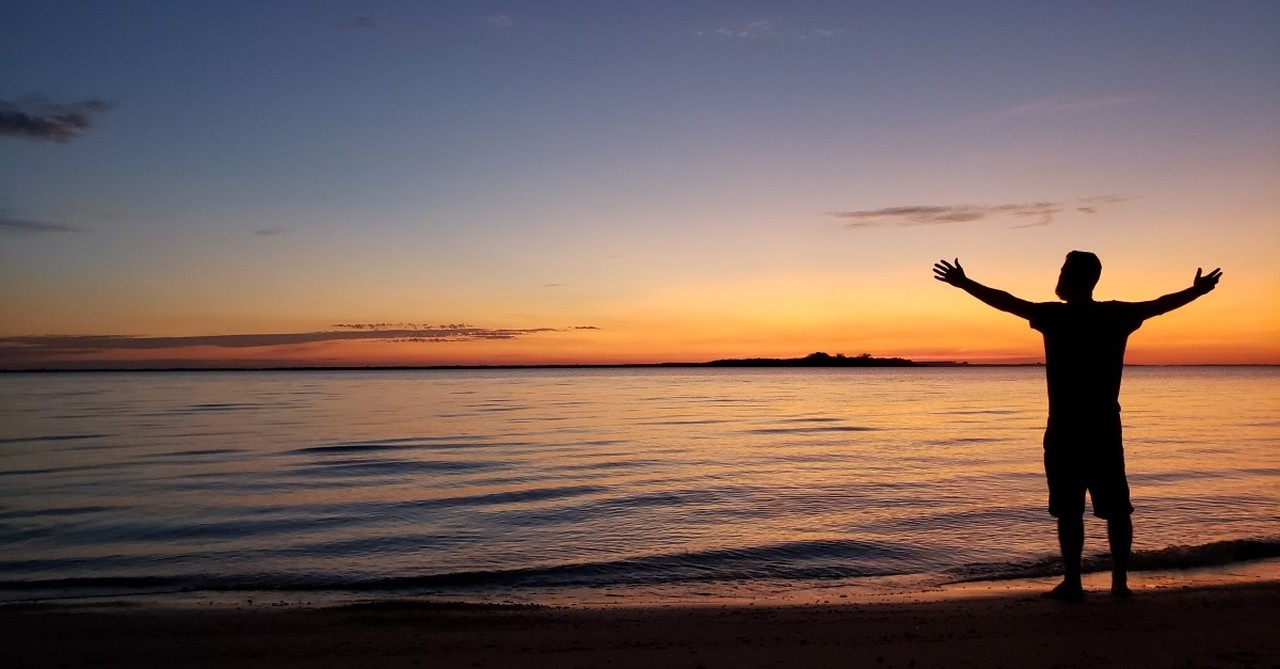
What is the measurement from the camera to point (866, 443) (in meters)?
26.8

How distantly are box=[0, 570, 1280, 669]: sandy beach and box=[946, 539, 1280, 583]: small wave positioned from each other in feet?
5.28

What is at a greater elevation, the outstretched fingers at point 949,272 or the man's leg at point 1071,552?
the outstretched fingers at point 949,272

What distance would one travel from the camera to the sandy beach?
5.46 meters

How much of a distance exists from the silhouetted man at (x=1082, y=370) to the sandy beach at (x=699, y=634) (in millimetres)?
963

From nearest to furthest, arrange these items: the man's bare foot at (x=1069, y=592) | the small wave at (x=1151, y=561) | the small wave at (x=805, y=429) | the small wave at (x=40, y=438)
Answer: the man's bare foot at (x=1069, y=592) < the small wave at (x=1151, y=561) < the small wave at (x=40, y=438) < the small wave at (x=805, y=429)

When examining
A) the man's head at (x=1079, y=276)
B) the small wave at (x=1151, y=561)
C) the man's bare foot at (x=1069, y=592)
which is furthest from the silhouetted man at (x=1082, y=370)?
the small wave at (x=1151, y=561)

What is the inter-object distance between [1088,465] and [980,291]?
1.64 m

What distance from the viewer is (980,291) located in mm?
6242

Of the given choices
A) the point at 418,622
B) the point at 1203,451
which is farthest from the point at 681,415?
the point at 418,622

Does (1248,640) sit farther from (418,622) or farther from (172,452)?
(172,452)

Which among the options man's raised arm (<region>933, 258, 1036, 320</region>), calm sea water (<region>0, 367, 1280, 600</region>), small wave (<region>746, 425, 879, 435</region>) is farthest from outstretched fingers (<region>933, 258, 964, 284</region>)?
small wave (<region>746, 425, 879, 435</region>)

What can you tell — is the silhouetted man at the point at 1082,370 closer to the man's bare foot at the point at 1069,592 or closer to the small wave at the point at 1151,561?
the man's bare foot at the point at 1069,592

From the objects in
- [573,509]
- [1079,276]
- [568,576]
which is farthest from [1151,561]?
[573,509]

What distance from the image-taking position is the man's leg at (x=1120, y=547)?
6.55 metres
